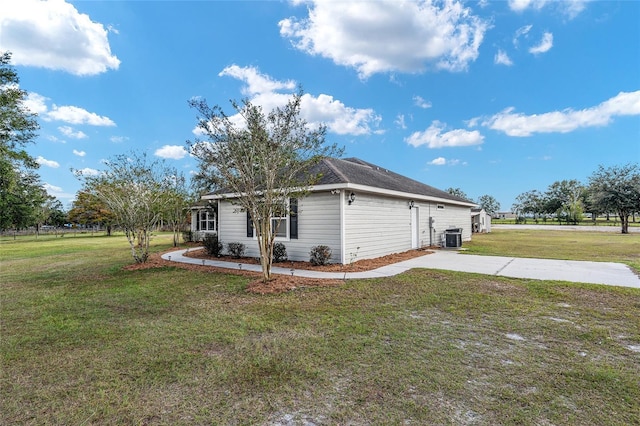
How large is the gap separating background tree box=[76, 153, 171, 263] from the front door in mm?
9908

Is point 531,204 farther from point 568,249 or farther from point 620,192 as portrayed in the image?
point 568,249

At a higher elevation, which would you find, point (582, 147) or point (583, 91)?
point (583, 91)

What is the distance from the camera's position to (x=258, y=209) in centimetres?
680

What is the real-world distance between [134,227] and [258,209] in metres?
5.48

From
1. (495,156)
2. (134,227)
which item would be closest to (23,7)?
(134,227)

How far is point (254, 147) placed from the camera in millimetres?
6492

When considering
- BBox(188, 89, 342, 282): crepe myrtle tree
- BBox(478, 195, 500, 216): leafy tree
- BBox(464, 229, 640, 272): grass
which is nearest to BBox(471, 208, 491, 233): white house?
BBox(464, 229, 640, 272): grass

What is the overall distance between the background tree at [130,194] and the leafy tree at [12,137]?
6016 mm

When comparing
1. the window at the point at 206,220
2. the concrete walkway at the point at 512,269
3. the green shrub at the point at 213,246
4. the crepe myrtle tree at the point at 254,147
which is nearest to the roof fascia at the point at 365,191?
the crepe myrtle tree at the point at 254,147

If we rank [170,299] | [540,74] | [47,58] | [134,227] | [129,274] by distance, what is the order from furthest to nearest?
[540,74], [47,58], [134,227], [129,274], [170,299]

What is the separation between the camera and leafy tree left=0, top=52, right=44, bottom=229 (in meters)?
12.5

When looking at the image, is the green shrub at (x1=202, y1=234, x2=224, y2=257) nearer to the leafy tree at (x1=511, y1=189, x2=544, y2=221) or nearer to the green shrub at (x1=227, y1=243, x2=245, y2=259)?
the green shrub at (x1=227, y1=243, x2=245, y2=259)

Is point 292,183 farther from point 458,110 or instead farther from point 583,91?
point 583,91

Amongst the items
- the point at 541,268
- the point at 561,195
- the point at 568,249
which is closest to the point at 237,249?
the point at 541,268
